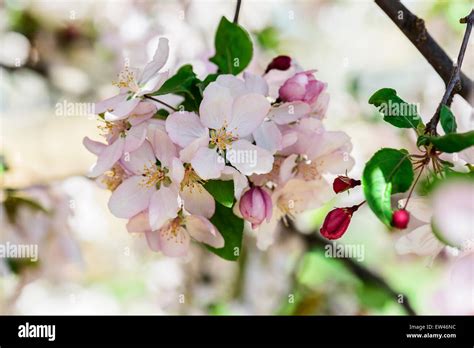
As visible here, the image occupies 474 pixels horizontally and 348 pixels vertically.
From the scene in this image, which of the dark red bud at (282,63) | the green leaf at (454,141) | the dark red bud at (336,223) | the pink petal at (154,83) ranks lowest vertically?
the dark red bud at (336,223)

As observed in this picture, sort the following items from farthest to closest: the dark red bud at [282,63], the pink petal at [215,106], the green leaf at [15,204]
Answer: the green leaf at [15,204] < the dark red bud at [282,63] < the pink petal at [215,106]

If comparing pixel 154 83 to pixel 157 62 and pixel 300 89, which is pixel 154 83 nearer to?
pixel 157 62

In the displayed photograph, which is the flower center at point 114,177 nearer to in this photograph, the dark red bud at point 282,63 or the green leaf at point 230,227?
the green leaf at point 230,227

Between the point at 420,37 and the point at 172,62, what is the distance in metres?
0.66

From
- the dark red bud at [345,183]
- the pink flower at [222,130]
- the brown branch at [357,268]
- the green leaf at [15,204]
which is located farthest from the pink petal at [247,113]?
the brown branch at [357,268]

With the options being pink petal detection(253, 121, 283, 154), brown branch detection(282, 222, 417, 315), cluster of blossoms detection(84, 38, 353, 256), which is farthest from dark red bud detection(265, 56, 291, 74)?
brown branch detection(282, 222, 417, 315)

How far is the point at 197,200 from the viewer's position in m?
0.78

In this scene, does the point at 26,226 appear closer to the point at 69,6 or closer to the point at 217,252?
the point at 217,252

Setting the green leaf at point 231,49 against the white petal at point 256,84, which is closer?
the white petal at point 256,84

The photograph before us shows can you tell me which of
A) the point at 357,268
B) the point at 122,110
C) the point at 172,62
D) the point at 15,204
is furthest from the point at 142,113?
the point at 357,268

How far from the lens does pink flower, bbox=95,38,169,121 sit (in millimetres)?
749

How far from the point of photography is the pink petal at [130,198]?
779mm

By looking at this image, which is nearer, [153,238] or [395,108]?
[395,108]

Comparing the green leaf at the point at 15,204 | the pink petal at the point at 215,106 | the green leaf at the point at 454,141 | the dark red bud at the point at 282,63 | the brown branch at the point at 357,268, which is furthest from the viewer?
the brown branch at the point at 357,268
